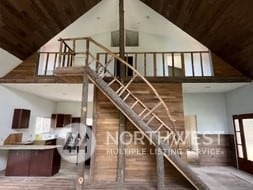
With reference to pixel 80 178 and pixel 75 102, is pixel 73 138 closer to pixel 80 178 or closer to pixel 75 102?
pixel 75 102

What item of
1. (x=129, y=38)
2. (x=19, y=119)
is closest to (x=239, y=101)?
(x=129, y=38)

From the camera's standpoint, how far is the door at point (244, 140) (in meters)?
5.52

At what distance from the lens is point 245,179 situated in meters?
4.66

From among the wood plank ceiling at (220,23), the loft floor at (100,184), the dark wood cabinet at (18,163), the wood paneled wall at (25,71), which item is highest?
the wood plank ceiling at (220,23)

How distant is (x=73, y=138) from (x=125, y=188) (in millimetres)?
5096

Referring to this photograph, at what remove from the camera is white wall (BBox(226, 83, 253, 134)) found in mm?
5400

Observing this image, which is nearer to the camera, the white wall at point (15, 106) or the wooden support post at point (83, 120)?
the wooden support post at point (83, 120)

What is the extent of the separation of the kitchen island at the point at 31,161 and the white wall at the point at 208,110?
202 inches

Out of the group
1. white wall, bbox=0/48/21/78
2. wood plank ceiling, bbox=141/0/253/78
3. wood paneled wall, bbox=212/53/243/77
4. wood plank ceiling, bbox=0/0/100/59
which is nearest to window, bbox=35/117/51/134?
white wall, bbox=0/48/21/78

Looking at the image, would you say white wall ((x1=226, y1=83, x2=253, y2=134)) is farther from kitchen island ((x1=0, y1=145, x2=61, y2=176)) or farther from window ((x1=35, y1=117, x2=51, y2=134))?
window ((x1=35, y1=117, x2=51, y2=134))

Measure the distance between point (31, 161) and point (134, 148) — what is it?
3.01m

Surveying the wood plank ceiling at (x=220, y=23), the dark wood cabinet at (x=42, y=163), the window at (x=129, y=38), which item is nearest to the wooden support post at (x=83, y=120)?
the dark wood cabinet at (x=42, y=163)

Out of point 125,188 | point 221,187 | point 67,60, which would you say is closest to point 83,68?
point 67,60

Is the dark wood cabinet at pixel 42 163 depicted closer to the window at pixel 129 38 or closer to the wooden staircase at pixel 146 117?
the wooden staircase at pixel 146 117
